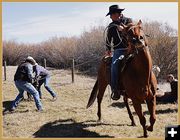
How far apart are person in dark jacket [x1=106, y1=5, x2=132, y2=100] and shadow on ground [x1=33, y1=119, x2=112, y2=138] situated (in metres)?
1.04

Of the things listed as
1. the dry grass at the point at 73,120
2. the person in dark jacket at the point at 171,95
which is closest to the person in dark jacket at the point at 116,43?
the dry grass at the point at 73,120

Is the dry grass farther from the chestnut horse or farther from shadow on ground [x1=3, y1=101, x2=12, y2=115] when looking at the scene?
the chestnut horse

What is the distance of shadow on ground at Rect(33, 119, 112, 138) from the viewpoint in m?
7.74

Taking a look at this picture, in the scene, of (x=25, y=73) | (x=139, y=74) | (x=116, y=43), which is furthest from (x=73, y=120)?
(x=139, y=74)

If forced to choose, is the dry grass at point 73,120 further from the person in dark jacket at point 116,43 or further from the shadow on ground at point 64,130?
the person in dark jacket at point 116,43

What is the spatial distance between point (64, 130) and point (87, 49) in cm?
1651

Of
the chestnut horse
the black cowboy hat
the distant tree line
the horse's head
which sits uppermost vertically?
the black cowboy hat

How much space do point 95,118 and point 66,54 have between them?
1734 centimetres

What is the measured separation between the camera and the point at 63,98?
43.4 feet

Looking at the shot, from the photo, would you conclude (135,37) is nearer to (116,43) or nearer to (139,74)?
(139,74)

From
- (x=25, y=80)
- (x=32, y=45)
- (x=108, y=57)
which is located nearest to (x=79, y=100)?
(x=25, y=80)

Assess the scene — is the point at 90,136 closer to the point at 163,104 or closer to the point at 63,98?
the point at 163,104

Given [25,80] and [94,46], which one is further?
[94,46]

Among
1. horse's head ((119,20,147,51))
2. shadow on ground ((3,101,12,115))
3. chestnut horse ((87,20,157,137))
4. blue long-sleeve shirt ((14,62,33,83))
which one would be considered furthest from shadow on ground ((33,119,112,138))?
shadow on ground ((3,101,12,115))
